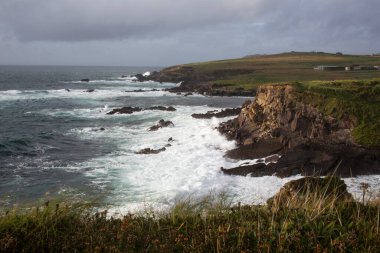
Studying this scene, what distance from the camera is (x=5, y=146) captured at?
28.1m

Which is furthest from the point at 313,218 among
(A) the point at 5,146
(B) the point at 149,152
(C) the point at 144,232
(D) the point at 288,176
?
(A) the point at 5,146

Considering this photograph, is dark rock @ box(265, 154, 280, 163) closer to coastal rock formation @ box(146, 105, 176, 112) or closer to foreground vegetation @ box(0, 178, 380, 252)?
foreground vegetation @ box(0, 178, 380, 252)

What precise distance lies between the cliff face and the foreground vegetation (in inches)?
692

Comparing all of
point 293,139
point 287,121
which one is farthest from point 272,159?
point 287,121

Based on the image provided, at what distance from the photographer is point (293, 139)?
2297cm

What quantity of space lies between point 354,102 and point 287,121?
164 inches

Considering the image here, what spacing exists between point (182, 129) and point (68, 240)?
94.4ft

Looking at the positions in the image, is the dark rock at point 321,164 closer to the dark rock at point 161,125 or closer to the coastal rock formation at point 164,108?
the dark rock at point 161,125

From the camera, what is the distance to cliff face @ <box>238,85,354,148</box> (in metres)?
22.9

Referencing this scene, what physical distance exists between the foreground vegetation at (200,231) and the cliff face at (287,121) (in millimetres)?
17589

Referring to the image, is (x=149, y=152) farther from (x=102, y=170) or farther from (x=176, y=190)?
(x=176, y=190)

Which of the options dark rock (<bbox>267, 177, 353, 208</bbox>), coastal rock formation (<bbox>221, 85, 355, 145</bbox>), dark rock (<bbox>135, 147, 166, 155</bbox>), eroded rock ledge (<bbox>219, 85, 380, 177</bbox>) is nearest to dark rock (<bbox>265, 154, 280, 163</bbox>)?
eroded rock ledge (<bbox>219, 85, 380, 177</bbox>)

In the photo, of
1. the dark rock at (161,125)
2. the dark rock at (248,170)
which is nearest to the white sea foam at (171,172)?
the dark rock at (248,170)

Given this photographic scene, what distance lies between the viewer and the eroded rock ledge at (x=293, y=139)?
766 inches
